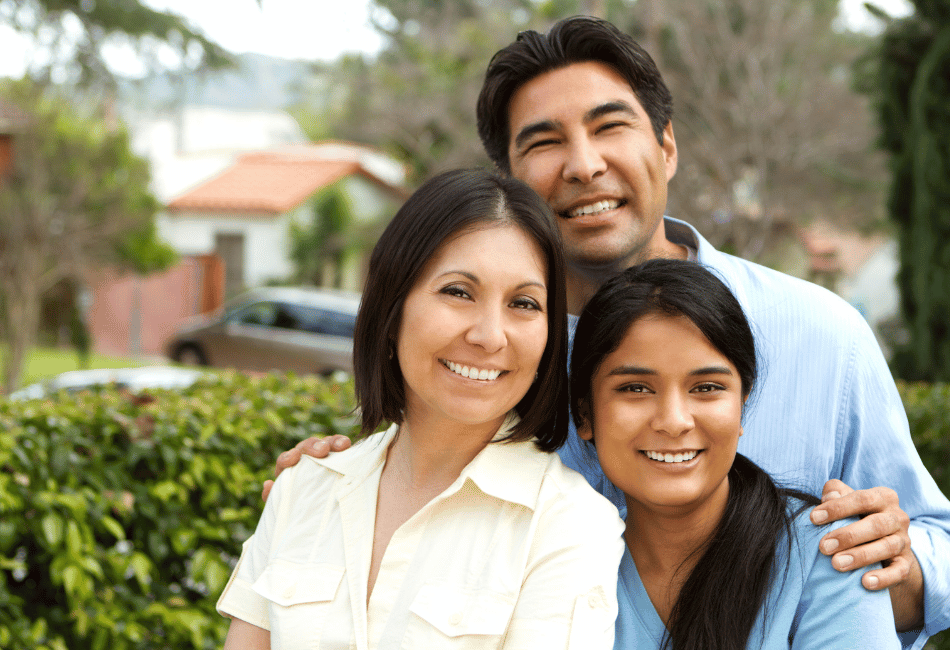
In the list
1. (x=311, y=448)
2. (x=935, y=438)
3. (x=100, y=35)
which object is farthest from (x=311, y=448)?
(x=100, y=35)

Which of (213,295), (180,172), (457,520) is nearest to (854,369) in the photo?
(457,520)

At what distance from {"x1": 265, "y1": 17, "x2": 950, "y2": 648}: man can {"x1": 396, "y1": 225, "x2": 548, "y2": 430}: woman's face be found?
1.52 feet

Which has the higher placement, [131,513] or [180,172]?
[180,172]

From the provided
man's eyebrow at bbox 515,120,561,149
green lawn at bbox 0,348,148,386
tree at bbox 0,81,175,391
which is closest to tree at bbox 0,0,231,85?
tree at bbox 0,81,175,391

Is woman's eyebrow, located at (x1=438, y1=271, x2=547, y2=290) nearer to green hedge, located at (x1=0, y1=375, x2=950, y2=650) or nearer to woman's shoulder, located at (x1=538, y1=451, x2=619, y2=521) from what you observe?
woman's shoulder, located at (x1=538, y1=451, x2=619, y2=521)

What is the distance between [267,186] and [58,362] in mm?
8380

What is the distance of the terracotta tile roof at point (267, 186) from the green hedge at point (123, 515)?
21.9 m

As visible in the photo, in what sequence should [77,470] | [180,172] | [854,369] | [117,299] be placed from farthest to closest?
[180,172], [117,299], [77,470], [854,369]

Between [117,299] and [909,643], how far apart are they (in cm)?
2376

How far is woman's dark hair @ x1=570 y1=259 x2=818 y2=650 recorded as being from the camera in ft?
5.83

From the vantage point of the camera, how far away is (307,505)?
1.93 meters

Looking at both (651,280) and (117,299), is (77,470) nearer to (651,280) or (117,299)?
(651,280)

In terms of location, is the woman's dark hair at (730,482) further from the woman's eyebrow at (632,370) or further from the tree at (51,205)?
the tree at (51,205)

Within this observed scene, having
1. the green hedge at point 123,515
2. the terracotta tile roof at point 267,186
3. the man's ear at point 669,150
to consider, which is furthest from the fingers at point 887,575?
the terracotta tile roof at point 267,186
